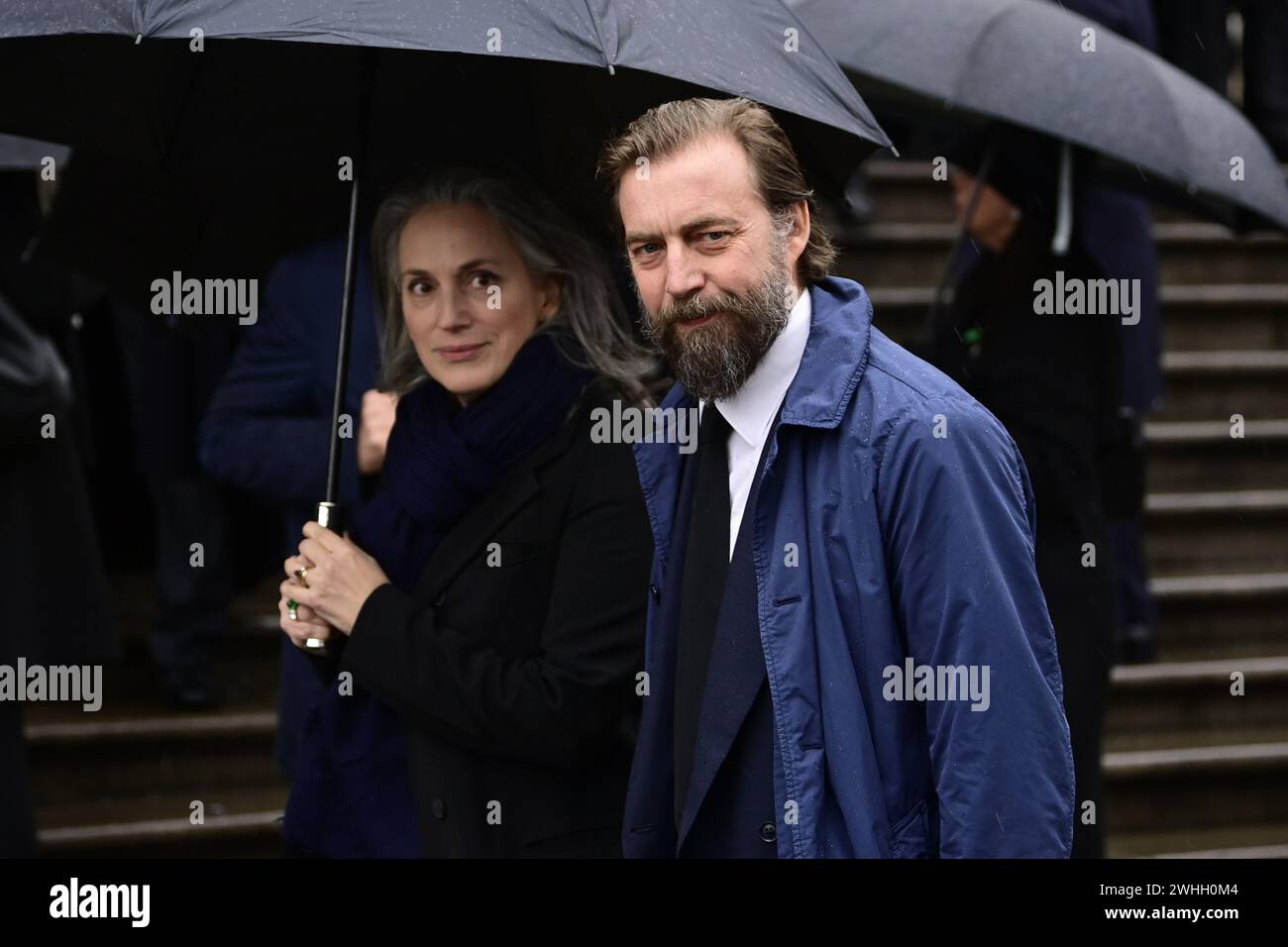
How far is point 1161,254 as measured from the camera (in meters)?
9.27

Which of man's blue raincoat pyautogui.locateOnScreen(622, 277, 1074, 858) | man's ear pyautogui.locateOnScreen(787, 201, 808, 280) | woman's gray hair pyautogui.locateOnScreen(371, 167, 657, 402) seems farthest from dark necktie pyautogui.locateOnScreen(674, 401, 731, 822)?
woman's gray hair pyautogui.locateOnScreen(371, 167, 657, 402)

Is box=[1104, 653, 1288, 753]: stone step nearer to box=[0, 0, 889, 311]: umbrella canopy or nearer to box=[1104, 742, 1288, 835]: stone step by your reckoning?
box=[1104, 742, 1288, 835]: stone step

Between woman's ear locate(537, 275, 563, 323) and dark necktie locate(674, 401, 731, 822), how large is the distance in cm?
69

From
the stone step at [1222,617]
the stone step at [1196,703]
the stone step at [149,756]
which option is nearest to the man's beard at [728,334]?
the stone step at [149,756]

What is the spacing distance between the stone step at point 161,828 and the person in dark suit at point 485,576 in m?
2.71

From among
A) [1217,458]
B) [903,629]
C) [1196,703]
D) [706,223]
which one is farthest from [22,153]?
[1217,458]

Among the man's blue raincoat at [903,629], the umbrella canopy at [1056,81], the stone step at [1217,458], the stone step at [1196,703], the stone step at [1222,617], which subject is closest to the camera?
the man's blue raincoat at [903,629]

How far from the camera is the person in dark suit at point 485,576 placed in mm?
3357

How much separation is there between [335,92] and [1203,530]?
523cm

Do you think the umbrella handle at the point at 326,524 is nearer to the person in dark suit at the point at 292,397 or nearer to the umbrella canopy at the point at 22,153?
the person in dark suit at the point at 292,397

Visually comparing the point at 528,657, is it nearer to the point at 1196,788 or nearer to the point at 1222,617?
the point at 1196,788

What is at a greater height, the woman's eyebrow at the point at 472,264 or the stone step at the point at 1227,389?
the stone step at the point at 1227,389

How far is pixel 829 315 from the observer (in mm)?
3016

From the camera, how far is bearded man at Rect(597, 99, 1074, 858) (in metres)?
2.69
